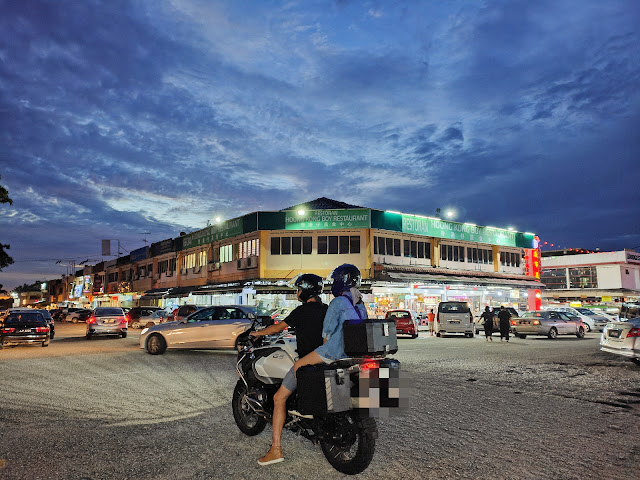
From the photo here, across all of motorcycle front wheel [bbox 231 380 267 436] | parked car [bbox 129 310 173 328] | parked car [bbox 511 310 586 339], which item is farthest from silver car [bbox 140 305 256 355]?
parked car [bbox 511 310 586 339]

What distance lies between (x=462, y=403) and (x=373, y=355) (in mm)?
4246

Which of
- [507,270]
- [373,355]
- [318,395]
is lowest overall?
[318,395]

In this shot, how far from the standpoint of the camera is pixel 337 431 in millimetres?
4871

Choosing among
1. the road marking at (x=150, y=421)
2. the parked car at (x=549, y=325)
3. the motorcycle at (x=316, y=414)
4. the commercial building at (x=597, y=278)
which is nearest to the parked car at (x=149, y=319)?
the parked car at (x=549, y=325)

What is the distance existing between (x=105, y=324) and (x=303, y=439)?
22.5 meters

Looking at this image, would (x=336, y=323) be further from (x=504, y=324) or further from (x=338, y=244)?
(x=338, y=244)

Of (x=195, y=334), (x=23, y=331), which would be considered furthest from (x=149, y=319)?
(x=195, y=334)

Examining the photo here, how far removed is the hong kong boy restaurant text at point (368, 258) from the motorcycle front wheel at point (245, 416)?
25901 mm

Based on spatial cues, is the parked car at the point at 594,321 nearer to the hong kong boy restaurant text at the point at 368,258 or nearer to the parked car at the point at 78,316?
the hong kong boy restaurant text at the point at 368,258

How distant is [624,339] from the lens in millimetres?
13180

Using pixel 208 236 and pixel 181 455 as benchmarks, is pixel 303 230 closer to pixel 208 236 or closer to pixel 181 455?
pixel 208 236

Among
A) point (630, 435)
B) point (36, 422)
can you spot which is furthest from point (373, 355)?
point (36, 422)

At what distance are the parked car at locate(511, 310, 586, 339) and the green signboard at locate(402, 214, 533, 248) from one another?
42.5 ft

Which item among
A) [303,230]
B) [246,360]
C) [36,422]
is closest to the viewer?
[246,360]
